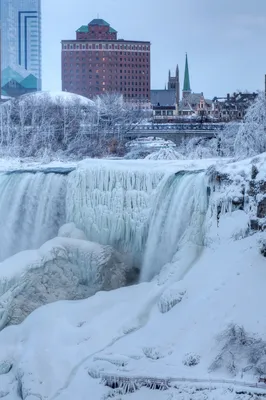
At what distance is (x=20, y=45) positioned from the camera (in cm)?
6419

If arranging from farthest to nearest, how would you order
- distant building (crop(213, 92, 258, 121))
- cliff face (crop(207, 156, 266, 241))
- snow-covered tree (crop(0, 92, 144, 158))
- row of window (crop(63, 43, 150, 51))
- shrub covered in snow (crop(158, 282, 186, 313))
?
row of window (crop(63, 43, 150, 51)) < distant building (crop(213, 92, 258, 121)) < snow-covered tree (crop(0, 92, 144, 158)) < cliff face (crop(207, 156, 266, 241)) < shrub covered in snow (crop(158, 282, 186, 313))

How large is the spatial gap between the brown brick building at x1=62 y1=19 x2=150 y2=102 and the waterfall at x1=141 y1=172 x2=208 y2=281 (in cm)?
3230

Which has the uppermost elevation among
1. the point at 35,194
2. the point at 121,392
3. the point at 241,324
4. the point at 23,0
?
the point at 23,0

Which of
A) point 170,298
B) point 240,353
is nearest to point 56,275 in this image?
point 170,298

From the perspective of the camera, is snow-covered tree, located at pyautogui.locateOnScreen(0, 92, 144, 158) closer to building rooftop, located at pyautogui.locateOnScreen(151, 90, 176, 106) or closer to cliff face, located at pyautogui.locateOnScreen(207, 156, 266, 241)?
building rooftop, located at pyautogui.locateOnScreen(151, 90, 176, 106)

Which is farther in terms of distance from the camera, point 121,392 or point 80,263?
point 80,263

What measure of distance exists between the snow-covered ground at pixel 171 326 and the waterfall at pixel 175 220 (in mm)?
22

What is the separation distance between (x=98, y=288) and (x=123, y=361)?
3.54 metres

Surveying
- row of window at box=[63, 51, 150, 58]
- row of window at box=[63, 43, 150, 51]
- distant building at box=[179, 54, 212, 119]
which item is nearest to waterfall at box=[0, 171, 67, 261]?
row of window at box=[63, 51, 150, 58]

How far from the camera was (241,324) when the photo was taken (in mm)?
9422

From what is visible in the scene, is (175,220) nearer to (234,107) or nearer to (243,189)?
(243,189)

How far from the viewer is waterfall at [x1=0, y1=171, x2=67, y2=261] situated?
1524 centimetres

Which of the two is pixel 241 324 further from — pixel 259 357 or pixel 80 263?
pixel 80 263

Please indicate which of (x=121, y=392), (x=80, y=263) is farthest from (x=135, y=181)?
(x=121, y=392)
